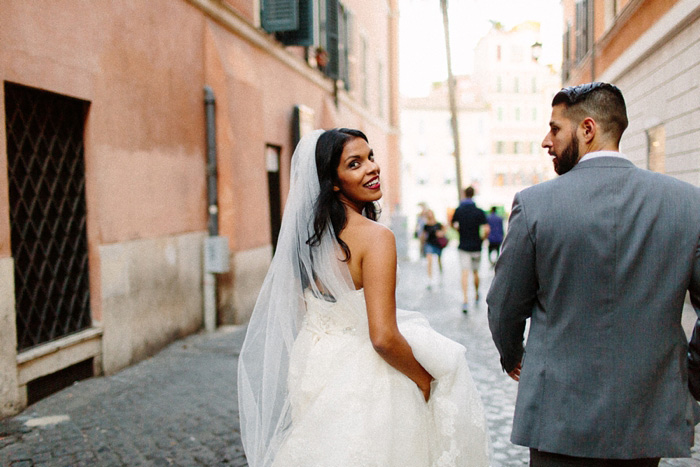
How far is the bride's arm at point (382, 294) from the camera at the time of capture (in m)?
2.10

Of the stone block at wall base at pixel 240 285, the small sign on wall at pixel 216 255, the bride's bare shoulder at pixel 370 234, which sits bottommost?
the stone block at wall base at pixel 240 285

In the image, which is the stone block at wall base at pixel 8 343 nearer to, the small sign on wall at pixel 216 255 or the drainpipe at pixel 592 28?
the small sign on wall at pixel 216 255

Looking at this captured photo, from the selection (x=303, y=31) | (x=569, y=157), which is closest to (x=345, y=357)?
(x=569, y=157)

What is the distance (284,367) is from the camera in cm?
251

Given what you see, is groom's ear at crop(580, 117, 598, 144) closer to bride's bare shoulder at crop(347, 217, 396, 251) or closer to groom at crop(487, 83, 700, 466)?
groom at crop(487, 83, 700, 466)

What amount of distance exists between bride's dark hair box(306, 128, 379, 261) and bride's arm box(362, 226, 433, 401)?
150mm

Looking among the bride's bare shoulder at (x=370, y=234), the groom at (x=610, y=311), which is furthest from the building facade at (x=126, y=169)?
the groom at (x=610, y=311)

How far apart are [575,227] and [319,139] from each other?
1.04 m

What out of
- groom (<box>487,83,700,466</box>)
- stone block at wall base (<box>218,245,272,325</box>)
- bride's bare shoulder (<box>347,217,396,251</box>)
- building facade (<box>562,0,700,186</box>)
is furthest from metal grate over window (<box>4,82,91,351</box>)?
building facade (<box>562,0,700,186</box>)

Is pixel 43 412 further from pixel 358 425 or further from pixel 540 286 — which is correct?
pixel 540 286

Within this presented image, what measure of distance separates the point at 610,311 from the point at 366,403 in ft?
2.92

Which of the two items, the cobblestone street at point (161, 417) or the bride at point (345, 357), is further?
the cobblestone street at point (161, 417)

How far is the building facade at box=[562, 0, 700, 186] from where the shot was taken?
294 inches

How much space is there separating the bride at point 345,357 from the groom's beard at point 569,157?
25.1 inches
